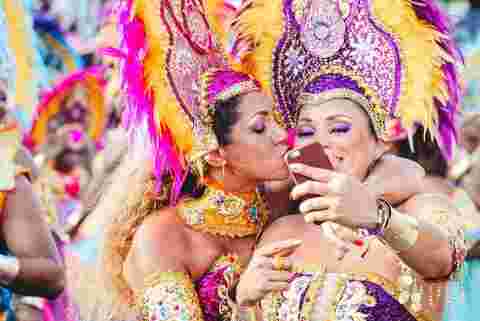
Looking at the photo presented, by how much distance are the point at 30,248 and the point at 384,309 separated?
134 cm

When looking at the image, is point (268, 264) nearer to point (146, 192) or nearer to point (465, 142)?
point (146, 192)

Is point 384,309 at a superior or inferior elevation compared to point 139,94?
inferior

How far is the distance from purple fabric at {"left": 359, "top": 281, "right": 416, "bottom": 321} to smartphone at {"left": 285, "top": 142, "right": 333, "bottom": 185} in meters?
0.58

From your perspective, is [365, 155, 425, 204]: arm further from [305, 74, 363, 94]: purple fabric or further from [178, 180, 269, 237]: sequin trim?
[178, 180, 269, 237]: sequin trim

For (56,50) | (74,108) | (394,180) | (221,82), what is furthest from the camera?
(56,50)

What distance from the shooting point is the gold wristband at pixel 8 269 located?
4262mm

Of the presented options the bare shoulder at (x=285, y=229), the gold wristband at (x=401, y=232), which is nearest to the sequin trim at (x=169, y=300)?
the bare shoulder at (x=285, y=229)

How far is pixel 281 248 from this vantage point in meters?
3.82

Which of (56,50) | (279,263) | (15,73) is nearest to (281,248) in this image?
(279,263)

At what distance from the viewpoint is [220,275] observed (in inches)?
171

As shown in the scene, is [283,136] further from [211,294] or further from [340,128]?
[211,294]

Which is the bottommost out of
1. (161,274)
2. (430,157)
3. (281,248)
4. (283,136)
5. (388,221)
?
(430,157)

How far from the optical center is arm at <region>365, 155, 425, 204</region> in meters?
4.02

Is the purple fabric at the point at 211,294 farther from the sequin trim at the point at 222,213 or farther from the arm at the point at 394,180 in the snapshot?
the arm at the point at 394,180
